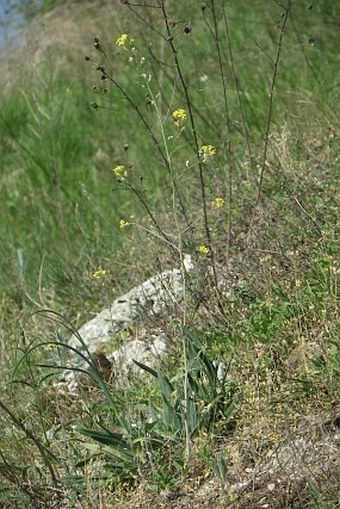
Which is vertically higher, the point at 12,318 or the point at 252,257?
the point at 252,257

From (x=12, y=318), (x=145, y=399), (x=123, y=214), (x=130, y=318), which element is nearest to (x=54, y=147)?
(x=123, y=214)

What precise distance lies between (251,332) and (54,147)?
416 centimetres

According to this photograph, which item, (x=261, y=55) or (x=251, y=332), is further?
(x=261, y=55)

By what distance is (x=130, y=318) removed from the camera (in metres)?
5.12

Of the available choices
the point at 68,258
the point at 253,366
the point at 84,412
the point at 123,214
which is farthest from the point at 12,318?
the point at 253,366

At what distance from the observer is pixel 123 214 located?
6.94 m

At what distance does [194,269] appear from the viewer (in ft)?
14.8

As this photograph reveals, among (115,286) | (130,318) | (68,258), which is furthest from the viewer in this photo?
(68,258)

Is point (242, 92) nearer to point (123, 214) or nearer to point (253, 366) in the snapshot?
point (123, 214)

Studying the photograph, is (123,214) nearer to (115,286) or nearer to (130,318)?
(115,286)

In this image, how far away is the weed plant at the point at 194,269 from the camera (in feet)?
12.4

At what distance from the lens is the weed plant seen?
3.78 m

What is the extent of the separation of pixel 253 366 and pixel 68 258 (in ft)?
8.74

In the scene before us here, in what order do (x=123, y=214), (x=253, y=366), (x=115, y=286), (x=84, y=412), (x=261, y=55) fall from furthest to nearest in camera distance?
1. (x=261, y=55)
2. (x=123, y=214)
3. (x=115, y=286)
4. (x=84, y=412)
5. (x=253, y=366)
